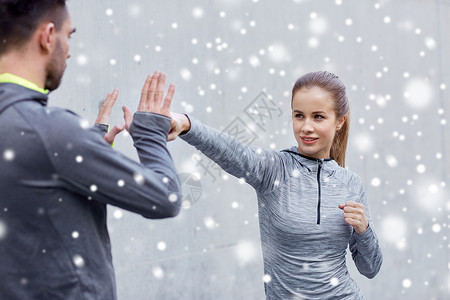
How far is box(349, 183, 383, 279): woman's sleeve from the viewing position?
1938mm

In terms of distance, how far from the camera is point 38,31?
3.77 feet

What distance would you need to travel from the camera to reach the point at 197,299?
3195 mm

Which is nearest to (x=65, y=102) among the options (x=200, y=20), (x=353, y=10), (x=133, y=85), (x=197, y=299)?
(x=133, y=85)

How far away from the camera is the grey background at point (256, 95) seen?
9.33ft

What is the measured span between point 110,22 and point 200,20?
659 millimetres
